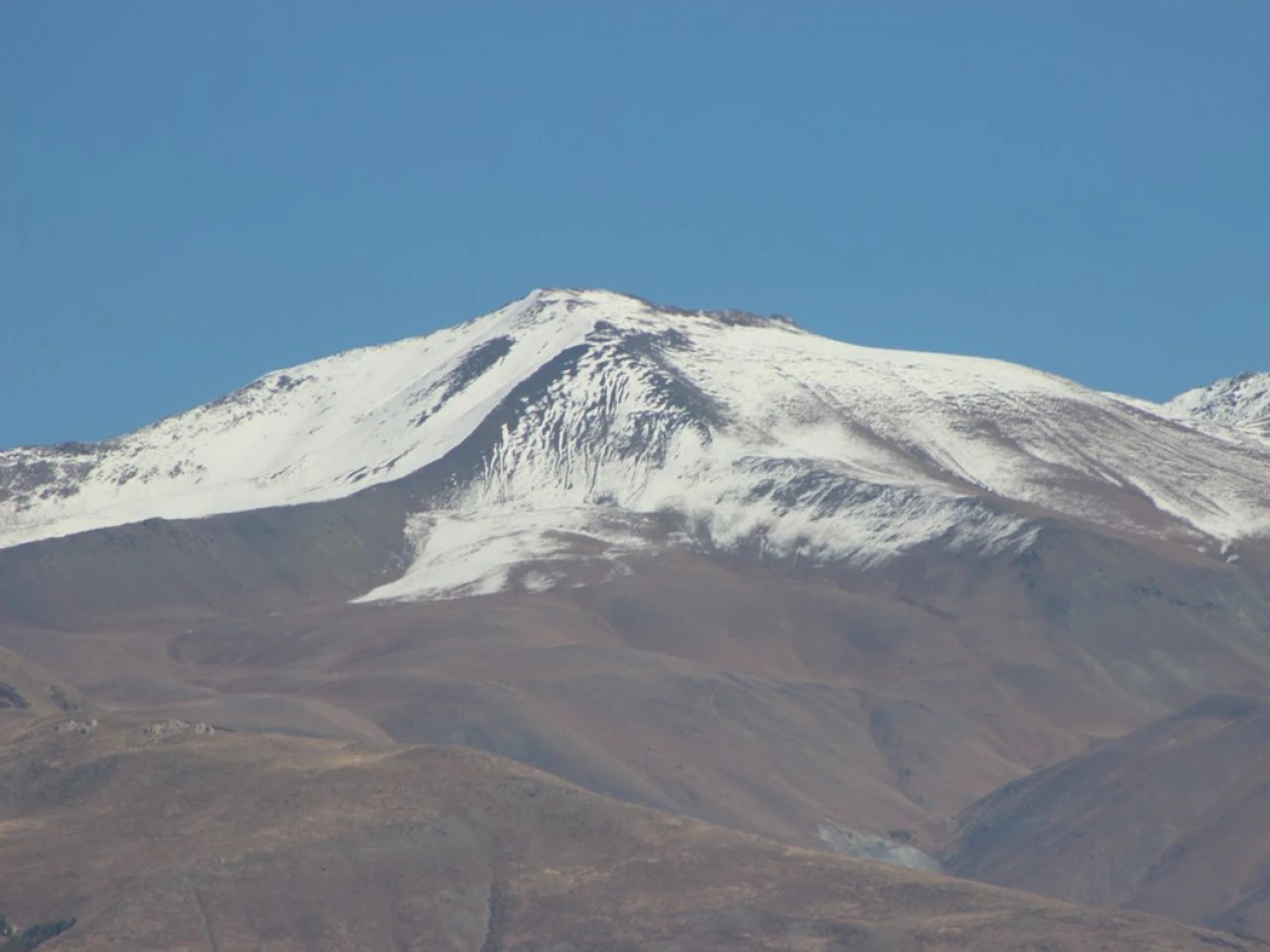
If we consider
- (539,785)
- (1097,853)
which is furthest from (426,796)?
(1097,853)

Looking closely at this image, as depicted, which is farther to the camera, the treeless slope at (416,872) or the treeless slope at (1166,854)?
the treeless slope at (1166,854)

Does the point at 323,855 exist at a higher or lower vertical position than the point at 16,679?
lower

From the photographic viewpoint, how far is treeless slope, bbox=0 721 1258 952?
133125 millimetres

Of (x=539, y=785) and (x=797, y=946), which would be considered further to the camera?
(x=539, y=785)

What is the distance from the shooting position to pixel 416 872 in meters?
141

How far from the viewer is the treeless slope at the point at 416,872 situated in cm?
13312

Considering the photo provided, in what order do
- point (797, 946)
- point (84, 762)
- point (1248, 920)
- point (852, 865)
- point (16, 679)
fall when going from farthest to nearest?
point (16, 679), point (1248, 920), point (84, 762), point (852, 865), point (797, 946)

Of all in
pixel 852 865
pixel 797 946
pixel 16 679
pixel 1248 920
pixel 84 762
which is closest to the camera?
pixel 797 946

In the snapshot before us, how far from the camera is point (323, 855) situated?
139875 millimetres

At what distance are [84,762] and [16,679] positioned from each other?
38112 millimetres

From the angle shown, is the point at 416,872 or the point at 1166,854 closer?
the point at 416,872

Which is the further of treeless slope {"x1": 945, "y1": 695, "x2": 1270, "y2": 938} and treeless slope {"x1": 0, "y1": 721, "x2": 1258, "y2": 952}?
treeless slope {"x1": 945, "y1": 695, "x2": 1270, "y2": 938}

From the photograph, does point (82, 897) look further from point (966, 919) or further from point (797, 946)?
point (966, 919)

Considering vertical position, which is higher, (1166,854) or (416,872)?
(1166,854)
